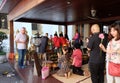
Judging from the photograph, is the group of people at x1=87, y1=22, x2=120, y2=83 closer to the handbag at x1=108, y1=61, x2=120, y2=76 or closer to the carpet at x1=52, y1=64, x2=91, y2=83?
the handbag at x1=108, y1=61, x2=120, y2=76

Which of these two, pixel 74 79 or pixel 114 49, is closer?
pixel 114 49

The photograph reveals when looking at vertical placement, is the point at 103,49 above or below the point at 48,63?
above

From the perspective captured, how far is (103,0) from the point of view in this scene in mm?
4473

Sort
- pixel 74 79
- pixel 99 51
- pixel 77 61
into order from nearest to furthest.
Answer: pixel 99 51, pixel 74 79, pixel 77 61

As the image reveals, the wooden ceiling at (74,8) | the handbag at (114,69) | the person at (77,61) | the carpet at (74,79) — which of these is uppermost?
the wooden ceiling at (74,8)

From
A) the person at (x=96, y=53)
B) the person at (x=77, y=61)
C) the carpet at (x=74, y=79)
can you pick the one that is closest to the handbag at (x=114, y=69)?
the person at (x=96, y=53)

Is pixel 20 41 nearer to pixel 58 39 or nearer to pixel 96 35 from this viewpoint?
pixel 58 39

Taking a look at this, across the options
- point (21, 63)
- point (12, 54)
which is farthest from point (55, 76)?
point (12, 54)

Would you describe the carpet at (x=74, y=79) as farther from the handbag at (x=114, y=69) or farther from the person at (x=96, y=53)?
the handbag at (x=114, y=69)

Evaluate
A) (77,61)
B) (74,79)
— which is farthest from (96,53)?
(77,61)

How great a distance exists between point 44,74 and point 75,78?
0.87 meters

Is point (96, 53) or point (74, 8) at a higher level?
point (74, 8)

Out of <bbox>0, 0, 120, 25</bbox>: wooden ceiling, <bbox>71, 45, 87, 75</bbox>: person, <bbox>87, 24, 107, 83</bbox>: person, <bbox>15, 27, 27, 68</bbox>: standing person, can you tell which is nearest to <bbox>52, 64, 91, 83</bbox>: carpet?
<bbox>71, 45, 87, 75</bbox>: person

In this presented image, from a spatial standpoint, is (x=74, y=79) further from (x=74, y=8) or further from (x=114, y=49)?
(x=114, y=49)
